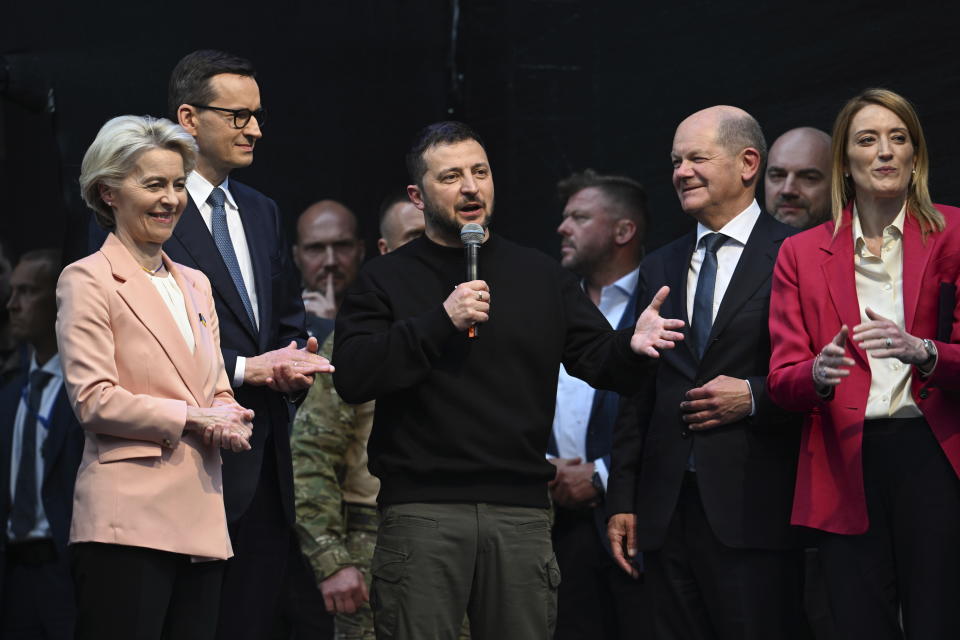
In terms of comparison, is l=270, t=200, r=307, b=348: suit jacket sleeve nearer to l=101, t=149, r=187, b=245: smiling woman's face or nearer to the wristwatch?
l=101, t=149, r=187, b=245: smiling woman's face

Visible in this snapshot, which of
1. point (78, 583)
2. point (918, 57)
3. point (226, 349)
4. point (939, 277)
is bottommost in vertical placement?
point (78, 583)

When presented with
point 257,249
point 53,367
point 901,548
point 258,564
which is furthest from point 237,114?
point 901,548

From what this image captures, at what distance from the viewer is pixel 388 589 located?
128 inches

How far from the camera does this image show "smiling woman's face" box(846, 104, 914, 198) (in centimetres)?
348

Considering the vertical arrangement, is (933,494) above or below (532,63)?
below

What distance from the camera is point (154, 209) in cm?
309

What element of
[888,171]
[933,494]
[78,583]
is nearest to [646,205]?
[888,171]

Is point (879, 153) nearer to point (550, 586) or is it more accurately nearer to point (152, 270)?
point (550, 586)

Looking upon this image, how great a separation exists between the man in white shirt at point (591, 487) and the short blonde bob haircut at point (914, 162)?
1050 mm

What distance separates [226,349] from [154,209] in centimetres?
53

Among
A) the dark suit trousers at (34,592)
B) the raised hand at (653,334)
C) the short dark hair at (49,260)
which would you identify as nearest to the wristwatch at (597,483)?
the raised hand at (653,334)

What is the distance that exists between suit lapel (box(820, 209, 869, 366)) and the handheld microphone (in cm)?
92

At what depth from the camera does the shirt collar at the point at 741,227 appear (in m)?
3.83

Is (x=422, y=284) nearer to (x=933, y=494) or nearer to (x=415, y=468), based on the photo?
(x=415, y=468)
